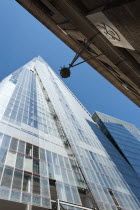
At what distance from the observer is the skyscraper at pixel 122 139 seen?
52781mm

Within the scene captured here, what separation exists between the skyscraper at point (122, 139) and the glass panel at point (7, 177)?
4105 centimetres

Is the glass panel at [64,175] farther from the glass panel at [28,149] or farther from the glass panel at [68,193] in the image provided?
the glass panel at [28,149]

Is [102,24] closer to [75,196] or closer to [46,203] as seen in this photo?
[46,203]

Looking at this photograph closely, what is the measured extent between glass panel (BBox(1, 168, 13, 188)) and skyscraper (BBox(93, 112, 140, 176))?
41.0 meters

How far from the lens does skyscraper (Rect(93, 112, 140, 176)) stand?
52781 mm

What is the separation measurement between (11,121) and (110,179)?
16585 mm

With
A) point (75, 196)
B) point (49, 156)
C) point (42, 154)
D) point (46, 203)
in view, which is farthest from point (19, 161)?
point (75, 196)

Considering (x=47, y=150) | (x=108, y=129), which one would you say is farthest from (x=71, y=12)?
(x=108, y=129)

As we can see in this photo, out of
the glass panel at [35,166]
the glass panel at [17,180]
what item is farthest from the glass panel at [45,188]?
the glass panel at [17,180]

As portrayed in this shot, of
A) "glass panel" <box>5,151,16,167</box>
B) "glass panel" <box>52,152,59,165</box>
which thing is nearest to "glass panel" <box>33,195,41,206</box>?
"glass panel" <box>5,151,16,167</box>

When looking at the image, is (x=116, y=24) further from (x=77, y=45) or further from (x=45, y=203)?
(x=45, y=203)

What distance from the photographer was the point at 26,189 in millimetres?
13953

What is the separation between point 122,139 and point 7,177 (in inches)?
2166

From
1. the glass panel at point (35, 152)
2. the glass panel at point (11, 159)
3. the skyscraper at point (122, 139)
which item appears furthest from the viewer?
the skyscraper at point (122, 139)
